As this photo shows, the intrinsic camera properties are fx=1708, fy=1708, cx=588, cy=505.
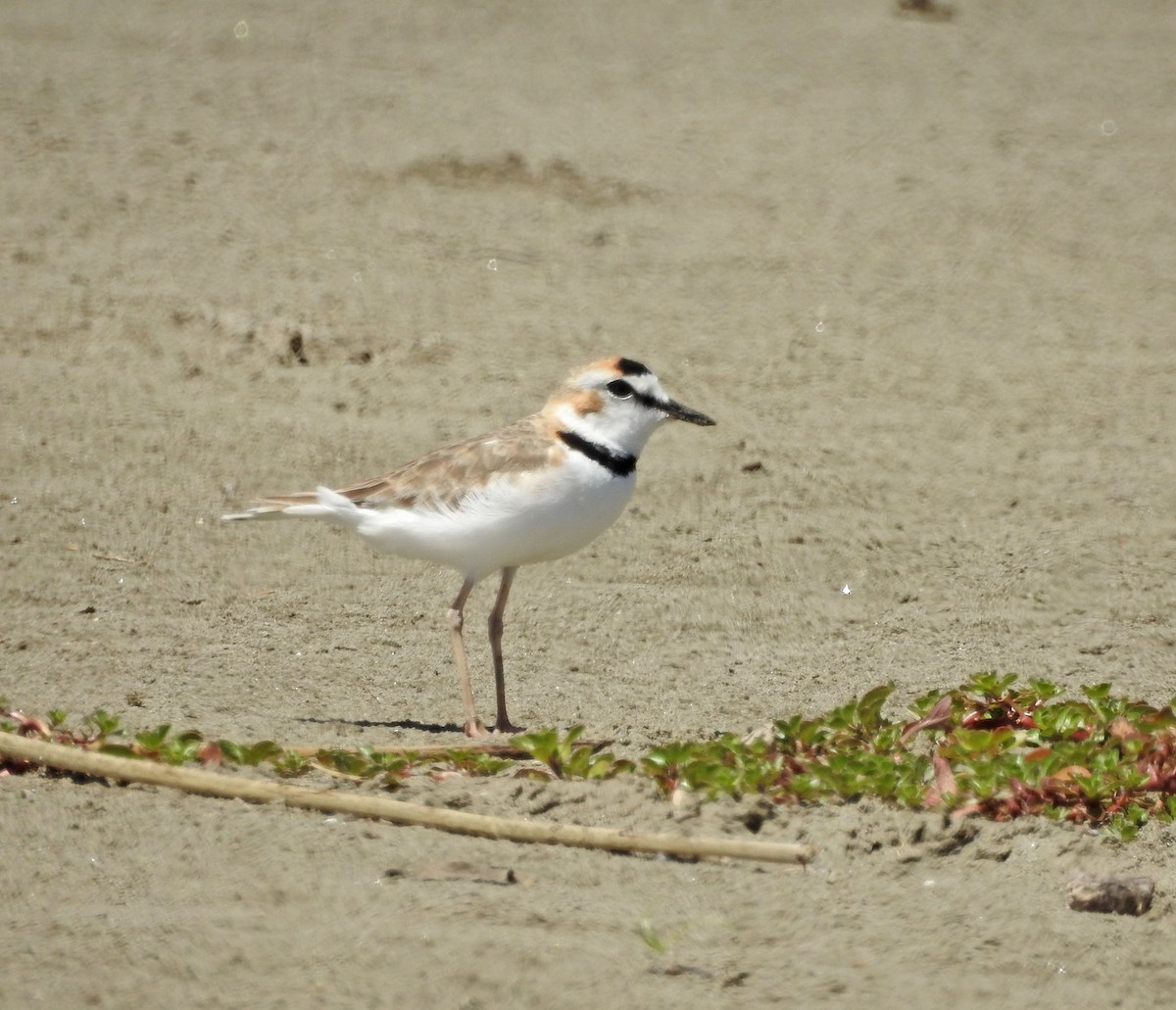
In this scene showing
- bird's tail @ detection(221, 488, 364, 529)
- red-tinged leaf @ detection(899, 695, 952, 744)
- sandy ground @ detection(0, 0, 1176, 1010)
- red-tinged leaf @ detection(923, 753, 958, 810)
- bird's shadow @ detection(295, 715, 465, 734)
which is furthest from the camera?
bird's tail @ detection(221, 488, 364, 529)

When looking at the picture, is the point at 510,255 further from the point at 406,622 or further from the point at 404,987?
the point at 404,987

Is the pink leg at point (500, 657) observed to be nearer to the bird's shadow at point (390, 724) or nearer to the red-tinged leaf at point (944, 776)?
the bird's shadow at point (390, 724)

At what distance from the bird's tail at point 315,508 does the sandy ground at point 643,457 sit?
63cm

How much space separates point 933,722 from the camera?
522cm

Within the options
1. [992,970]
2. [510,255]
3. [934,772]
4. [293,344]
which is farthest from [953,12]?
[992,970]

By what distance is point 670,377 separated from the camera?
8.98m

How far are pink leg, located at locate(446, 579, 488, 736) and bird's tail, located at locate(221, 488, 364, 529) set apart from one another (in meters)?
0.46

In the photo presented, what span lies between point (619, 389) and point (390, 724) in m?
1.42

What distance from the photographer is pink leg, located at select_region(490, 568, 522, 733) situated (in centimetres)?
575

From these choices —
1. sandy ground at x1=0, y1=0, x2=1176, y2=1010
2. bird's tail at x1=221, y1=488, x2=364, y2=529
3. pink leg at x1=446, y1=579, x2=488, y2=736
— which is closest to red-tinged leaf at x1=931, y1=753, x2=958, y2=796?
sandy ground at x1=0, y1=0, x2=1176, y2=1010

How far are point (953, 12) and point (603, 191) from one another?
13.0 feet

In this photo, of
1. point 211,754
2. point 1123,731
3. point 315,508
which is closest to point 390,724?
point 315,508

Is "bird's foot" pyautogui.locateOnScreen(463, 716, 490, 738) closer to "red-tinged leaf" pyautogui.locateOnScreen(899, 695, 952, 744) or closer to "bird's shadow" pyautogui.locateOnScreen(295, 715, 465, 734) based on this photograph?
"bird's shadow" pyautogui.locateOnScreen(295, 715, 465, 734)

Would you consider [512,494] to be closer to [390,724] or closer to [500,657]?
[500,657]
